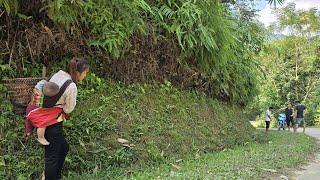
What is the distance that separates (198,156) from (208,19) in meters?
2.95

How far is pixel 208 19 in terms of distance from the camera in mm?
9164

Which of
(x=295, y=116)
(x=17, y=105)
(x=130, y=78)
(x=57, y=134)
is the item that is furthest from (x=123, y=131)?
(x=295, y=116)

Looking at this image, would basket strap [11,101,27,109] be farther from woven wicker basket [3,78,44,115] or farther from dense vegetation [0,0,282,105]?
dense vegetation [0,0,282,105]

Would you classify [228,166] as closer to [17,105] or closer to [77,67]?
[77,67]

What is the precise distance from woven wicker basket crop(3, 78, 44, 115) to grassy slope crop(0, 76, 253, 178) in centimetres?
16

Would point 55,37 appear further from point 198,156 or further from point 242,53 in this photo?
point 242,53

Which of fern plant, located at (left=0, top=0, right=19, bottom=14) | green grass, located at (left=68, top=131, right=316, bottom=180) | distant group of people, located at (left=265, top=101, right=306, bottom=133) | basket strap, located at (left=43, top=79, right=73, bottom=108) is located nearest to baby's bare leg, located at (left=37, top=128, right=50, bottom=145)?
basket strap, located at (left=43, top=79, right=73, bottom=108)

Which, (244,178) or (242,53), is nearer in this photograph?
(244,178)

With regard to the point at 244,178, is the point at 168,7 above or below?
above

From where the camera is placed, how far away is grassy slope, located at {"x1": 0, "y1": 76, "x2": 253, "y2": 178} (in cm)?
607

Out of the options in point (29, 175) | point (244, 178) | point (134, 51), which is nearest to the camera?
point (29, 175)

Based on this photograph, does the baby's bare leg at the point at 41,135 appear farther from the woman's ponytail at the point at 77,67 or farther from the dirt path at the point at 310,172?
the dirt path at the point at 310,172

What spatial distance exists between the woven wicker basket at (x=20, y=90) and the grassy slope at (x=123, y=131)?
0.16 meters

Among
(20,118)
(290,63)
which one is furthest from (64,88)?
(290,63)
